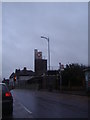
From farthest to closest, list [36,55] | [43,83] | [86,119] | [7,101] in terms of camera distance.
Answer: [36,55]
[43,83]
[7,101]
[86,119]

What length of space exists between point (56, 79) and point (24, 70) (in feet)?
347

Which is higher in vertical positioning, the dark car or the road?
the dark car

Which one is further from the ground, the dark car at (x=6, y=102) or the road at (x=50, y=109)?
the dark car at (x=6, y=102)

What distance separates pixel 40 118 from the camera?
1319 cm

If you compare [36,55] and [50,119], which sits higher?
[36,55]

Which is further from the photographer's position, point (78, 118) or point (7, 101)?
point (7, 101)

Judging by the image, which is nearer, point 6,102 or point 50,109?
point 6,102

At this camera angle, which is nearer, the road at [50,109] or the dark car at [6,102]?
the dark car at [6,102]

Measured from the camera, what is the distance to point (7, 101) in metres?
14.1

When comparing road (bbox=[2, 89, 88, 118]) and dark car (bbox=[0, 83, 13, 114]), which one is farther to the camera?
road (bbox=[2, 89, 88, 118])

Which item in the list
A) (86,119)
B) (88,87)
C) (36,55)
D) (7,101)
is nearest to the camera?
(86,119)

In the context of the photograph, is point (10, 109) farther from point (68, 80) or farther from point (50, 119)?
point (68, 80)

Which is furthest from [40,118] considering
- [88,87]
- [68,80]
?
[68,80]

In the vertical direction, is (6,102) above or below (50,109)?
above
